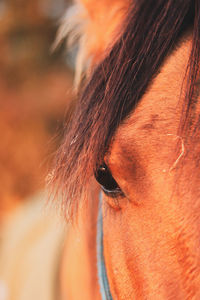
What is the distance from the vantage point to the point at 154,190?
1.71 ft

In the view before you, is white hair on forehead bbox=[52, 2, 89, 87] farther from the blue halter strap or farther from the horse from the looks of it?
the blue halter strap

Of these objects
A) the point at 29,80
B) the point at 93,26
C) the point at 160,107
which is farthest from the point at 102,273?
the point at 29,80

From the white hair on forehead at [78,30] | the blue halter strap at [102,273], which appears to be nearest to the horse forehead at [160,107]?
the blue halter strap at [102,273]

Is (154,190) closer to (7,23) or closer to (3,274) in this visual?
(3,274)

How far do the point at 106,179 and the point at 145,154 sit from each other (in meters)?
0.11

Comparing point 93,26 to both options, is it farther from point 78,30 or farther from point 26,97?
point 26,97

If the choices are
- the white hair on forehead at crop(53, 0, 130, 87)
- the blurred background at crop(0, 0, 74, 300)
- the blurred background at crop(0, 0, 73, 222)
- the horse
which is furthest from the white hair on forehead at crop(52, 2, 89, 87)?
the blurred background at crop(0, 0, 73, 222)

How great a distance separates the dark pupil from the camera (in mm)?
613

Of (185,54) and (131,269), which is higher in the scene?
(185,54)

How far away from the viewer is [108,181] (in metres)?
0.62

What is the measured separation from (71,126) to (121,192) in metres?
0.17

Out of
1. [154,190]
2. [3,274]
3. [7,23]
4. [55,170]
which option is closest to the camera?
[154,190]

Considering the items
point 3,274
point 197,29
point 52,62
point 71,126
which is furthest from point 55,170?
point 52,62

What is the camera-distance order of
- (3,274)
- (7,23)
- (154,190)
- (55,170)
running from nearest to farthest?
1. (154,190)
2. (55,170)
3. (3,274)
4. (7,23)
